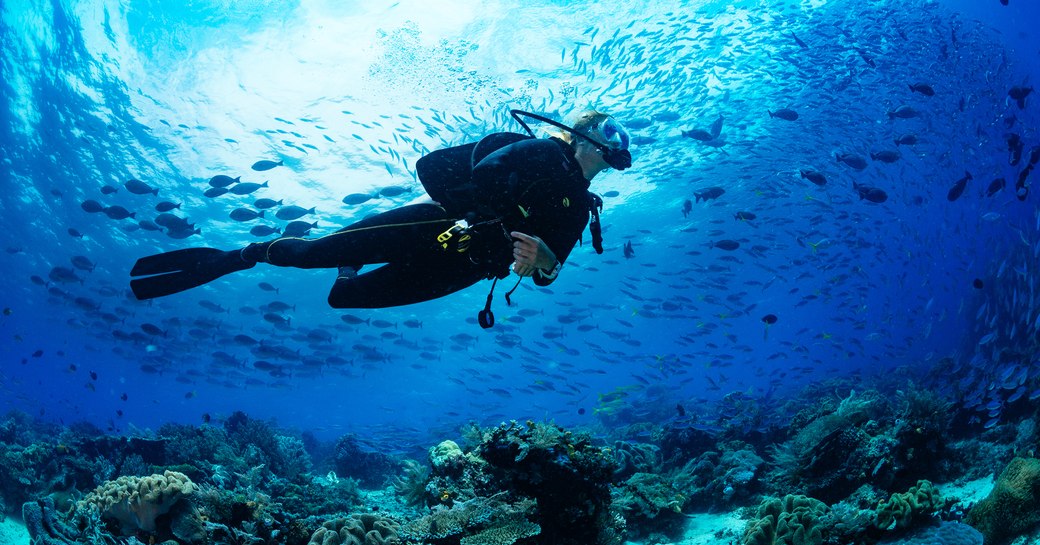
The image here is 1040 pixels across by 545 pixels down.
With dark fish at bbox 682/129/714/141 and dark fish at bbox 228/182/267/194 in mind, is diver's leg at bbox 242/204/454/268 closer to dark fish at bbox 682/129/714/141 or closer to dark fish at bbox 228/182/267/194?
dark fish at bbox 228/182/267/194

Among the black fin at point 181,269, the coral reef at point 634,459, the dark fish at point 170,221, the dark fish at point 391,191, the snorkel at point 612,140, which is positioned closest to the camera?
the snorkel at point 612,140

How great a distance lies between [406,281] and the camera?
4.07m

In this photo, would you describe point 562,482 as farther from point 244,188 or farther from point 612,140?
point 244,188

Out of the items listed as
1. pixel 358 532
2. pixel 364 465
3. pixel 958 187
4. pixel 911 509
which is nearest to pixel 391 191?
pixel 364 465

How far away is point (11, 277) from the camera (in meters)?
32.4

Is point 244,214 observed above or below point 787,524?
above

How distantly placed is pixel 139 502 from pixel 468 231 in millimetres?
4338

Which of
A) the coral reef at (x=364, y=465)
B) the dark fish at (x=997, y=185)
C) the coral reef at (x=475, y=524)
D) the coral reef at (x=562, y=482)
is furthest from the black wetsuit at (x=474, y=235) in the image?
the coral reef at (x=364, y=465)

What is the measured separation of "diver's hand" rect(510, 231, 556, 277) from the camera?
319cm

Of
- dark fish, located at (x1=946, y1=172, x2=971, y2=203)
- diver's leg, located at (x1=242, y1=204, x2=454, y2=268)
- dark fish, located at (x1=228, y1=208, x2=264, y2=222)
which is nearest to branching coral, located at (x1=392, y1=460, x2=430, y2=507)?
diver's leg, located at (x1=242, y1=204, x2=454, y2=268)

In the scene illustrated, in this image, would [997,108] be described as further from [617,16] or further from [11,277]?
[11,277]

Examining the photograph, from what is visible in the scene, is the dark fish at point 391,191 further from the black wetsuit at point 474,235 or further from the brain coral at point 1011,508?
the brain coral at point 1011,508

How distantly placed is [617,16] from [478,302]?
83.5 feet

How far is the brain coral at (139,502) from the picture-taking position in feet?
14.3
